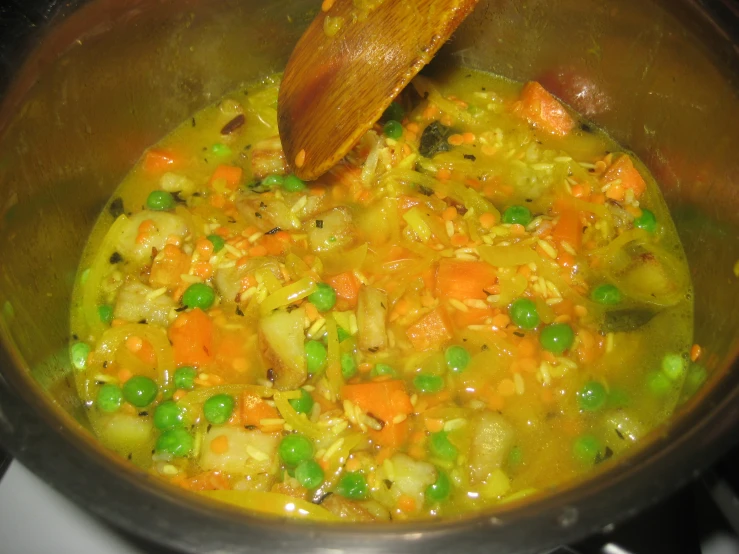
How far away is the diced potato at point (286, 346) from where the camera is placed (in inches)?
150

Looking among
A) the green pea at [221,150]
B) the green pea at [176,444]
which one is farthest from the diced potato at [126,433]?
the green pea at [221,150]

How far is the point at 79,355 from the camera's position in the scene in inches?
160

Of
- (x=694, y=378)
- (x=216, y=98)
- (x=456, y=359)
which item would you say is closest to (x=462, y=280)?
(x=456, y=359)

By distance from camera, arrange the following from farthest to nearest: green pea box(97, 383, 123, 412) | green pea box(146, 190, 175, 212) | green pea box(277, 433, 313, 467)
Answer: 1. green pea box(146, 190, 175, 212)
2. green pea box(97, 383, 123, 412)
3. green pea box(277, 433, 313, 467)

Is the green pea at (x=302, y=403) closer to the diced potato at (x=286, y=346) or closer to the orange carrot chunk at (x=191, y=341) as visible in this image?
the diced potato at (x=286, y=346)

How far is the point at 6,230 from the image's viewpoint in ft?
11.9

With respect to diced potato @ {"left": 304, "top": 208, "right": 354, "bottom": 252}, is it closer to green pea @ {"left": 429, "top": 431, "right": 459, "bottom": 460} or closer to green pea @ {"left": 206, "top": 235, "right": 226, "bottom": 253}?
green pea @ {"left": 206, "top": 235, "right": 226, "bottom": 253}

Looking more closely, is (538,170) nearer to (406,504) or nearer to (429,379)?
(429,379)

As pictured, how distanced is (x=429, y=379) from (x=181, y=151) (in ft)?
8.24

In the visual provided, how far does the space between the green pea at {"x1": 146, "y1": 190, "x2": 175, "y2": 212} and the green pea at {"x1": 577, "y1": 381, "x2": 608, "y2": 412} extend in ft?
9.29

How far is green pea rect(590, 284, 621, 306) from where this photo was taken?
4.13m

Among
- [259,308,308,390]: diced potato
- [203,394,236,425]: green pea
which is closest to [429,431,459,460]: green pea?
[259,308,308,390]: diced potato

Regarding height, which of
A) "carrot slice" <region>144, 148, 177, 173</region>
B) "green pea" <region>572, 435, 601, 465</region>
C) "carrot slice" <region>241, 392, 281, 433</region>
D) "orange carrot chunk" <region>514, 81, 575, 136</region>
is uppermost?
"orange carrot chunk" <region>514, 81, 575, 136</region>

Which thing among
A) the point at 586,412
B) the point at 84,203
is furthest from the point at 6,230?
the point at 586,412
